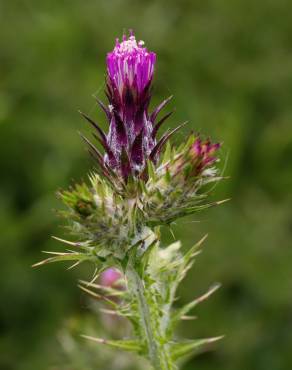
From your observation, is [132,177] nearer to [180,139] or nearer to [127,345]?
[127,345]

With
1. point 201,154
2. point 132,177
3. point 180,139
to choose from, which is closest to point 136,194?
point 132,177

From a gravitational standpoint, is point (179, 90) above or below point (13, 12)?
below

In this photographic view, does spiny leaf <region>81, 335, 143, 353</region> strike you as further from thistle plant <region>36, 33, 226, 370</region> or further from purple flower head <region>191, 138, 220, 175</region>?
purple flower head <region>191, 138, 220, 175</region>

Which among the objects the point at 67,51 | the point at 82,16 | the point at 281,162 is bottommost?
the point at 281,162

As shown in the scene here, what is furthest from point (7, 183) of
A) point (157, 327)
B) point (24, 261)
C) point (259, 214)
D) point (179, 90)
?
point (157, 327)

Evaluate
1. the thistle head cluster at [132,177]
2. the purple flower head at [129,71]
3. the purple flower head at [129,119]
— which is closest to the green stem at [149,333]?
the thistle head cluster at [132,177]

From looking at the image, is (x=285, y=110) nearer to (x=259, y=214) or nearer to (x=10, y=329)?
(x=259, y=214)
